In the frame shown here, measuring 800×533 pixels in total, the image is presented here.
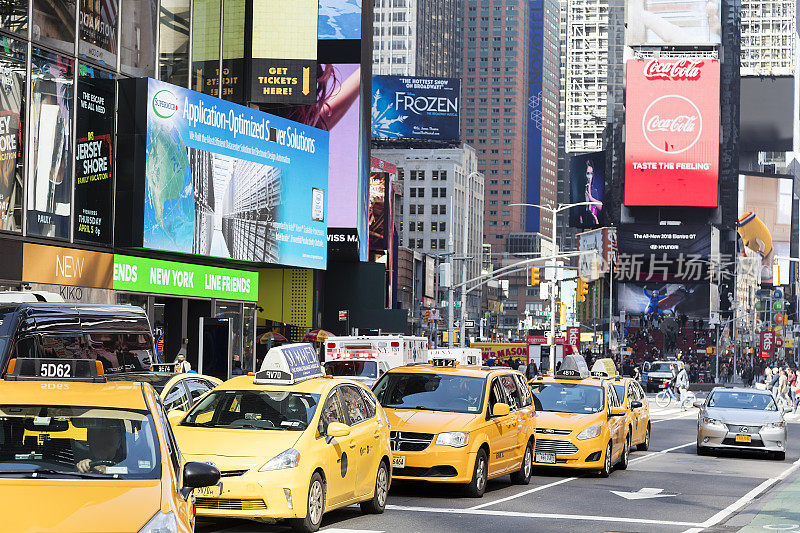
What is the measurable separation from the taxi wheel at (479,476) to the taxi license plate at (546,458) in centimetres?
362

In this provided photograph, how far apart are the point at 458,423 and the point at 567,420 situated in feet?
15.5

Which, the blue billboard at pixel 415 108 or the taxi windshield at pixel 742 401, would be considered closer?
the taxi windshield at pixel 742 401

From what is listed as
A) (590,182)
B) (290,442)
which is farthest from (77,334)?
(590,182)

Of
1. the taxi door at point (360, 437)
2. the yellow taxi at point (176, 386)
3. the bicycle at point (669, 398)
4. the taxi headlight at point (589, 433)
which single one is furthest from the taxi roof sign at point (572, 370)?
the bicycle at point (669, 398)

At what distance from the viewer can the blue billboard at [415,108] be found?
506ft

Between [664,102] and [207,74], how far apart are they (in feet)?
321

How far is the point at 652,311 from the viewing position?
140 m

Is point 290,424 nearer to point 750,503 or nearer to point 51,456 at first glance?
point 51,456

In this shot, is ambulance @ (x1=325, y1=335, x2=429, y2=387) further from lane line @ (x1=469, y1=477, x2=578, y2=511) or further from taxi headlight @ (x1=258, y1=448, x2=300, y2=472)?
taxi headlight @ (x1=258, y1=448, x2=300, y2=472)

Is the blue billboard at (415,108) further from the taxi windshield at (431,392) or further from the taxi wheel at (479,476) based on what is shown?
the taxi wheel at (479,476)

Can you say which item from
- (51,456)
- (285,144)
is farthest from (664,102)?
(51,456)

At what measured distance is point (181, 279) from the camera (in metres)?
40.5

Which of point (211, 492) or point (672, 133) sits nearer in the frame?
point (211, 492)

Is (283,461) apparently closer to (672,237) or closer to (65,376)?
(65,376)
